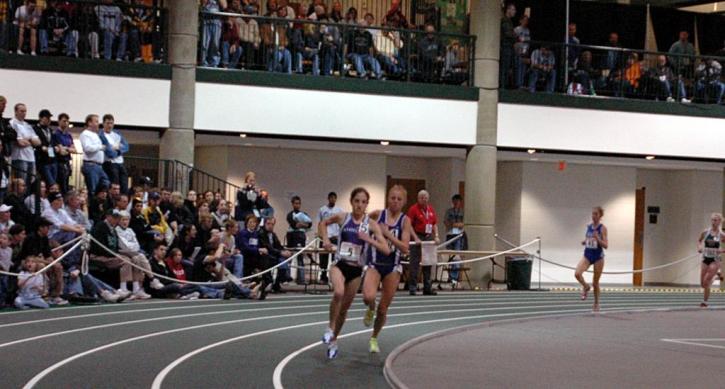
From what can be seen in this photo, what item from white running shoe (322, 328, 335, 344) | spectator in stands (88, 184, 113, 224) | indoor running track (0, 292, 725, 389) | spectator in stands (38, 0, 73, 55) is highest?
spectator in stands (38, 0, 73, 55)

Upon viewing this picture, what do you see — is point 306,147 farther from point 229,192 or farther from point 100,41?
point 100,41

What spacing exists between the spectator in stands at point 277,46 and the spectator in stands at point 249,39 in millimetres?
163

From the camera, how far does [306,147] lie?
30266mm

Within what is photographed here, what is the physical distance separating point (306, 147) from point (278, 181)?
113cm

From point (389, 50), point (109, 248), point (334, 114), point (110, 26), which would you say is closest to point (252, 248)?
point (109, 248)

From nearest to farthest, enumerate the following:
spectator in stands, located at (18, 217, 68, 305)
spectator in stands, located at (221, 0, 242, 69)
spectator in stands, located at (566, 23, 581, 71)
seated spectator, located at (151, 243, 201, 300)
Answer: spectator in stands, located at (18, 217, 68, 305), seated spectator, located at (151, 243, 201, 300), spectator in stands, located at (221, 0, 242, 69), spectator in stands, located at (566, 23, 581, 71)

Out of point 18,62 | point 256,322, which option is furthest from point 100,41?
point 256,322

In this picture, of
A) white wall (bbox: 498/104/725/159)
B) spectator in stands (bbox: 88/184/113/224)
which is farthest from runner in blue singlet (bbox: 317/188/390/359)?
white wall (bbox: 498/104/725/159)

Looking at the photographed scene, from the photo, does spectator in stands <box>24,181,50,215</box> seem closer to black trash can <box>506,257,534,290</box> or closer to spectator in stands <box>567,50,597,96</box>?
black trash can <box>506,257,534,290</box>

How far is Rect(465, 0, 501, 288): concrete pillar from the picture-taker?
28.4 meters

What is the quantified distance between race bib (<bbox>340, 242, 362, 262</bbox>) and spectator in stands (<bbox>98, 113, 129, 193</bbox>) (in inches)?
357

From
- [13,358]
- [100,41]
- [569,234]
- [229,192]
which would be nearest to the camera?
[13,358]

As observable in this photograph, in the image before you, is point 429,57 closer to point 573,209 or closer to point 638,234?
point 573,209

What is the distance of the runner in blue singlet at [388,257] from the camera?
1404 cm
